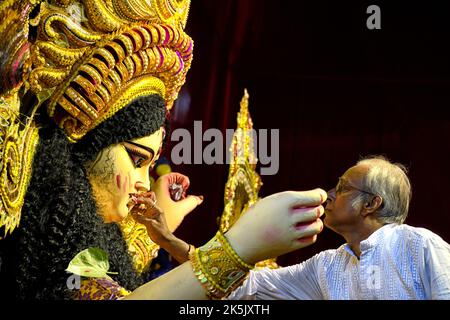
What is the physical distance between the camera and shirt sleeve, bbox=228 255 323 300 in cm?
221

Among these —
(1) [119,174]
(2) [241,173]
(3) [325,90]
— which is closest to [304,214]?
(1) [119,174]

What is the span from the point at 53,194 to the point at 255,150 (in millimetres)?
1645

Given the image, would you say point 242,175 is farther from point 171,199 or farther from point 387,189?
point 387,189

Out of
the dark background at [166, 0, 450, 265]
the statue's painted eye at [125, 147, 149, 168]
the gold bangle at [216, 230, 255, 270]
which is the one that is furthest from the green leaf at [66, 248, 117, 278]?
the dark background at [166, 0, 450, 265]

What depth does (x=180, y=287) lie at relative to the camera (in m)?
1.40

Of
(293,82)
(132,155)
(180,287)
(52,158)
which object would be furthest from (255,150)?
(180,287)

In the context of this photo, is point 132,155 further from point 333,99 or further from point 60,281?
point 333,99

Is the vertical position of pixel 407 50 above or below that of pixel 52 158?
above

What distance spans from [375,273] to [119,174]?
0.79 meters

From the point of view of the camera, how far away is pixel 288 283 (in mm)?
2244

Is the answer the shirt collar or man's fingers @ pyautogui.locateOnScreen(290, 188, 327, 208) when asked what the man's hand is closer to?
the shirt collar

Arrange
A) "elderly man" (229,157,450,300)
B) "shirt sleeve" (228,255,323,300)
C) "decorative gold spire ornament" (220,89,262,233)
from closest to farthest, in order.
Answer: "elderly man" (229,157,450,300), "shirt sleeve" (228,255,323,300), "decorative gold spire ornament" (220,89,262,233)

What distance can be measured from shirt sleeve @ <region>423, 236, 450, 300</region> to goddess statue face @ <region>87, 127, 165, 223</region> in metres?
0.81

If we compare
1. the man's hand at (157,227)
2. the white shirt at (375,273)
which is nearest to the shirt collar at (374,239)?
the white shirt at (375,273)
